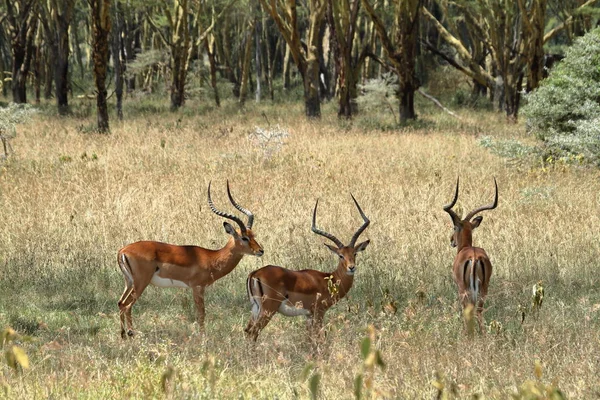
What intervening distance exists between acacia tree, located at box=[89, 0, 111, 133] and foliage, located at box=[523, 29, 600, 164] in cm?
900

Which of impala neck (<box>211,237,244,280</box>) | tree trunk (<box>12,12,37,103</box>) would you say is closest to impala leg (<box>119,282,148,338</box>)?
impala neck (<box>211,237,244,280</box>)

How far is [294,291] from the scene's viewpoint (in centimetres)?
585

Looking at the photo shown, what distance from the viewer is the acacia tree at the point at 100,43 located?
17922 mm

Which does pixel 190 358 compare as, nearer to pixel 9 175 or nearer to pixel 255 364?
pixel 255 364

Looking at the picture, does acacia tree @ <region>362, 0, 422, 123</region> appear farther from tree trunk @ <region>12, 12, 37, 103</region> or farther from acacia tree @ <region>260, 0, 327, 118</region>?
tree trunk @ <region>12, 12, 37, 103</region>

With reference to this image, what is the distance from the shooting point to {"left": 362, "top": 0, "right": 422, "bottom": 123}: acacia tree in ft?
67.8

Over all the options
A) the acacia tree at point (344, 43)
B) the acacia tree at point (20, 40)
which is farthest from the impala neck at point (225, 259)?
the acacia tree at point (20, 40)

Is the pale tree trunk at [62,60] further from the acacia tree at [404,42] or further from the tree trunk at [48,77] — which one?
the tree trunk at [48,77]

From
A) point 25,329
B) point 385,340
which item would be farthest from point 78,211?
point 385,340

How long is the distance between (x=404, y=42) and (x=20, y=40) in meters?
12.9

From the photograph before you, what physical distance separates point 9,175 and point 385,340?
905cm

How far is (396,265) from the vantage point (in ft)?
27.1

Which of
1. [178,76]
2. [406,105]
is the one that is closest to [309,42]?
[406,105]

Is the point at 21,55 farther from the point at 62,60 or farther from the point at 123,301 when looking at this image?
the point at 123,301
